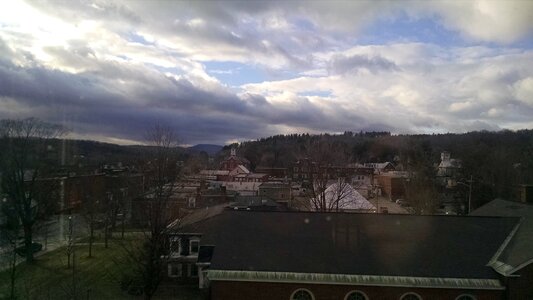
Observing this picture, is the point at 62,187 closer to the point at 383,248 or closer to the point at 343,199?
the point at 343,199

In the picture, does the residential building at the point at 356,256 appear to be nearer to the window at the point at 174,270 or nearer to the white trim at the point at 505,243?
the white trim at the point at 505,243

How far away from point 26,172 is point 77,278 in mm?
10949

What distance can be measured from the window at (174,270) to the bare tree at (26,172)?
1075cm

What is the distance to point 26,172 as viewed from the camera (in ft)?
106

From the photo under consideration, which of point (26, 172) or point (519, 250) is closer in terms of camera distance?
point (519, 250)

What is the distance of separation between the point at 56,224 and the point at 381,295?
34709 millimetres

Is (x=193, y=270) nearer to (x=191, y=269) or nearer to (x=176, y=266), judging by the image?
(x=191, y=269)

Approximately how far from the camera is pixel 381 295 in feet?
52.7

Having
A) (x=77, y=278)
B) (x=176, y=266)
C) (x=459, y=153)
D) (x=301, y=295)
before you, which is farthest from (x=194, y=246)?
(x=459, y=153)

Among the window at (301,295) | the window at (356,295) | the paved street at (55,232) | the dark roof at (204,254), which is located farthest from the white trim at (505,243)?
the paved street at (55,232)

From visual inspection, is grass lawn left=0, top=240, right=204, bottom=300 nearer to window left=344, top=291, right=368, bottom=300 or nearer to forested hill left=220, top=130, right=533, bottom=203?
window left=344, top=291, right=368, bottom=300

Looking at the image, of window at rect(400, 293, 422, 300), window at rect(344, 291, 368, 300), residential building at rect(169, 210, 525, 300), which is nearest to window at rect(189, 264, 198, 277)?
residential building at rect(169, 210, 525, 300)

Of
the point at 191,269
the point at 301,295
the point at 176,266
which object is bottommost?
the point at 191,269

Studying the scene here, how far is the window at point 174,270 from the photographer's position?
87.4 ft
